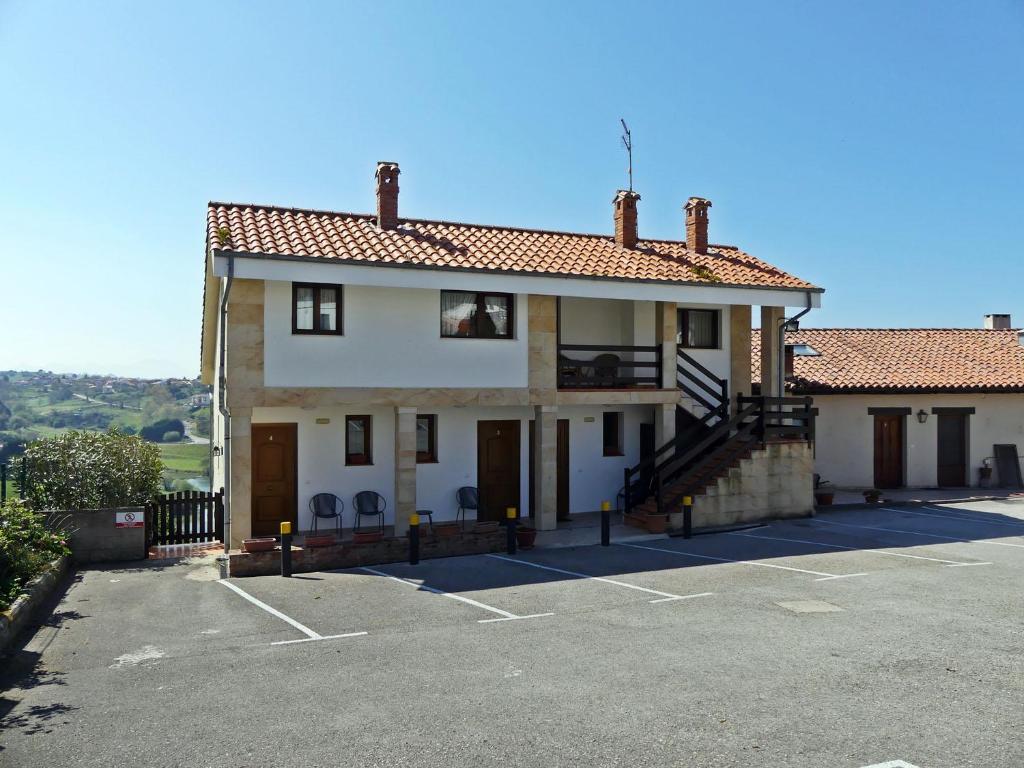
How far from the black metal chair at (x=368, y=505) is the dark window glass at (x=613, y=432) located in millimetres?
5966

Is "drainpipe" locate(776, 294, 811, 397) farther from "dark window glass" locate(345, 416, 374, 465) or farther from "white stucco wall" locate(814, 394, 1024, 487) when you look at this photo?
"dark window glass" locate(345, 416, 374, 465)

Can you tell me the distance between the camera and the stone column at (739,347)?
67.5ft

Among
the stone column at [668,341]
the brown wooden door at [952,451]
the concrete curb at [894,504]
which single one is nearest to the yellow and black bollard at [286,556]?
the stone column at [668,341]

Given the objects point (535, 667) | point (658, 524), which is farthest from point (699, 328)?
point (535, 667)

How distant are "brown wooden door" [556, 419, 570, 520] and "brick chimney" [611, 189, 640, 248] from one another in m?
5.03

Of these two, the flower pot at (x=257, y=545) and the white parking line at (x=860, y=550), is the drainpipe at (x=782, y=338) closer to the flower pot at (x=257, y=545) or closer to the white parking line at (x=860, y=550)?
the white parking line at (x=860, y=550)

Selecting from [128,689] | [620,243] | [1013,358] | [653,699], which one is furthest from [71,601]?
[1013,358]

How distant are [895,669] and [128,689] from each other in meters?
7.65

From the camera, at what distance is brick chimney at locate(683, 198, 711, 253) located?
842 inches

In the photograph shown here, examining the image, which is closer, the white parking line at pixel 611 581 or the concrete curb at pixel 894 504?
the white parking line at pixel 611 581

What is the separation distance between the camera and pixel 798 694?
23.9 ft

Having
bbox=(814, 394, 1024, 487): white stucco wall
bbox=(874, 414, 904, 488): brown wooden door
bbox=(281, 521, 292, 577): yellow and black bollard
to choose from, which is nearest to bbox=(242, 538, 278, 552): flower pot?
bbox=(281, 521, 292, 577): yellow and black bollard

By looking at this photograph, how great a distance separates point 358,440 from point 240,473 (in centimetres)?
333

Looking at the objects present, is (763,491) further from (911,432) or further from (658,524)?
(911,432)
